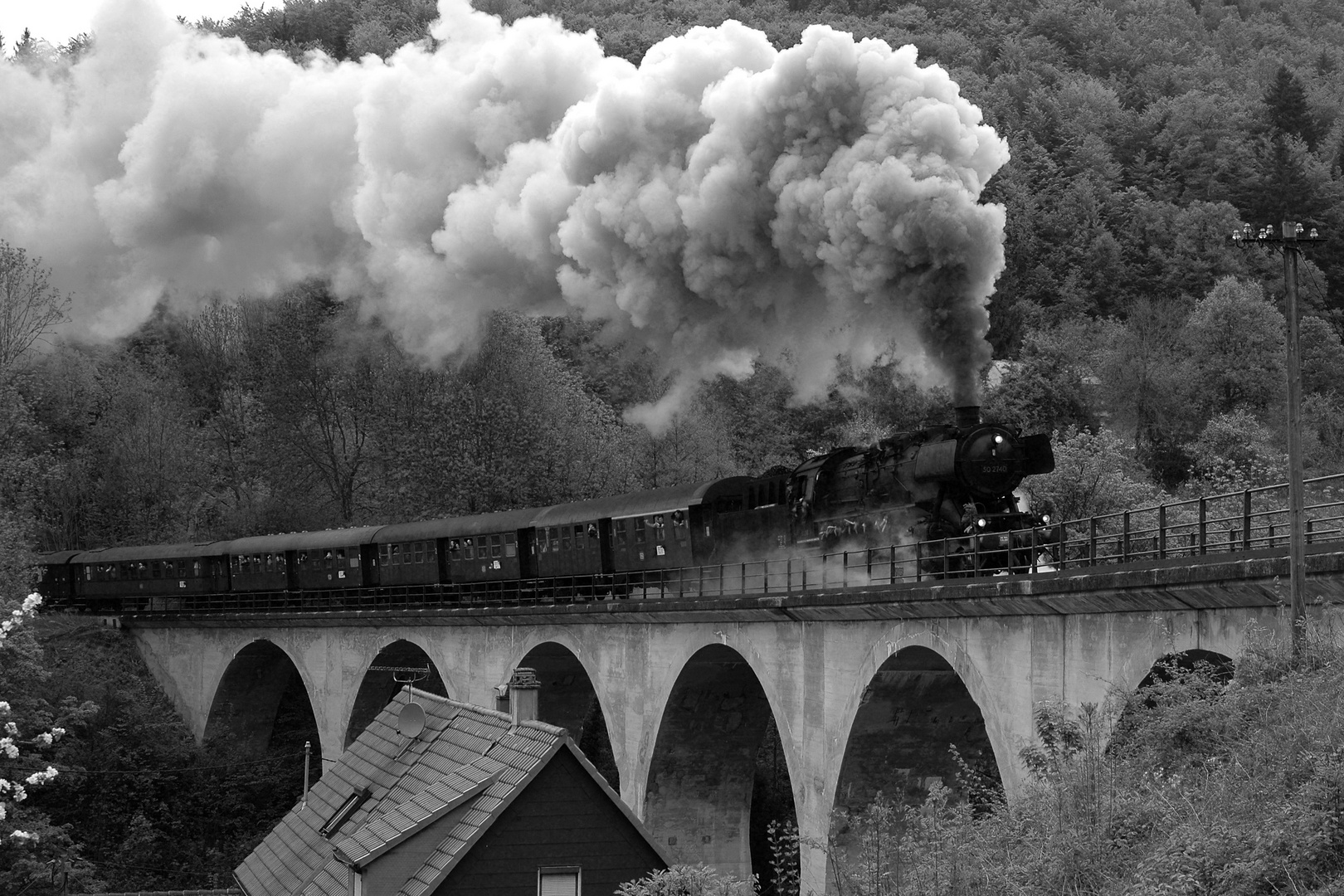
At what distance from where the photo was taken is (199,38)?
49.8 metres

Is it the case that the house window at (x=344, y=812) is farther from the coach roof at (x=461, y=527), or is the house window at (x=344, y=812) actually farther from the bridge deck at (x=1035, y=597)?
the coach roof at (x=461, y=527)

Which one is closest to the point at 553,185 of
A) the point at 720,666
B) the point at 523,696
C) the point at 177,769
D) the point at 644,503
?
the point at 644,503

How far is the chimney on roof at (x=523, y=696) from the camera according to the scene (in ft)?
68.0

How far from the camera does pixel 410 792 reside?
2106cm

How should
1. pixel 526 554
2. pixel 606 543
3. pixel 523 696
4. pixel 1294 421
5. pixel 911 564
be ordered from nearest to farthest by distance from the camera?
pixel 1294 421
pixel 523 696
pixel 911 564
pixel 606 543
pixel 526 554

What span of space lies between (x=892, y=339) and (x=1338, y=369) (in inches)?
1988

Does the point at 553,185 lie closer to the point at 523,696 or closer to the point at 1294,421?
the point at 523,696

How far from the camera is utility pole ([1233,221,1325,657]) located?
1398 cm

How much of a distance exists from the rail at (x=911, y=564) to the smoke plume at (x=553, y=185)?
3533mm

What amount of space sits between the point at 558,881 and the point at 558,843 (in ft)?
1.57

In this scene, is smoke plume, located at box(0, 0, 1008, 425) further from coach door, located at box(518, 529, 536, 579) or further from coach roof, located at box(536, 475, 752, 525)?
coach door, located at box(518, 529, 536, 579)

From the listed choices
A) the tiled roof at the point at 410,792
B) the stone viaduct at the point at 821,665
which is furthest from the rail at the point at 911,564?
the tiled roof at the point at 410,792

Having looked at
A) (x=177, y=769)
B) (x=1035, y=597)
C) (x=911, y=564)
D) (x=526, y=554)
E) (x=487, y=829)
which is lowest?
(x=177, y=769)

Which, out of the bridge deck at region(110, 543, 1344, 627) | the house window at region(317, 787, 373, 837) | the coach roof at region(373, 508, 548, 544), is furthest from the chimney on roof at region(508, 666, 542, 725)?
the coach roof at region(373, 508, 548, 544)
